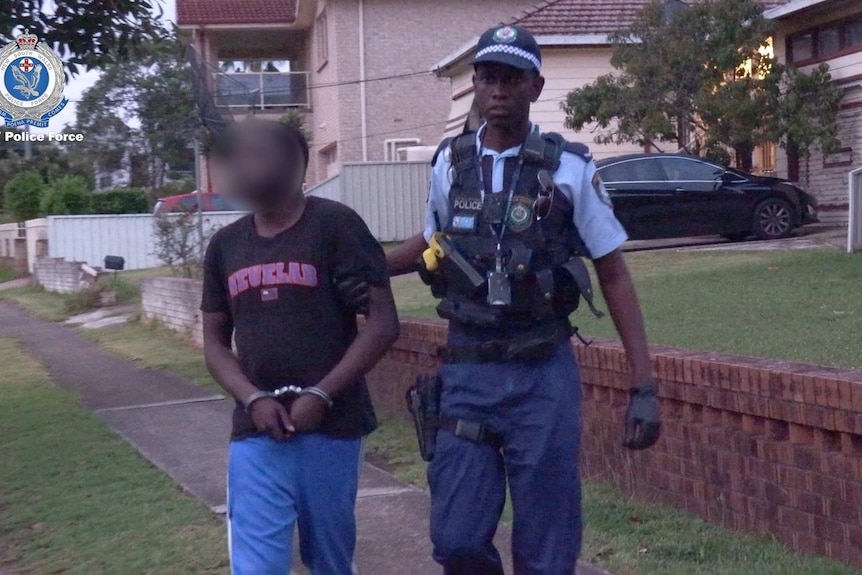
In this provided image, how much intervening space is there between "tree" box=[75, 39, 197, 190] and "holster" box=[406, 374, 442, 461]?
769cm

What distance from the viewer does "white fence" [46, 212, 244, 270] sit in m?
26.0

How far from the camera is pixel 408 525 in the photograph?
5777 mm

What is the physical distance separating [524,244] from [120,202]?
91.9 ft

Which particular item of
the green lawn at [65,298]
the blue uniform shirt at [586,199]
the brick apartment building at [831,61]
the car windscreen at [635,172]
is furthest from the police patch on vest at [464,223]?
the brick apartment building at [831,61]

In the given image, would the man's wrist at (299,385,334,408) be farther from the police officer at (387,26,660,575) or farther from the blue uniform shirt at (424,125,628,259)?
the blue uniform shirt at (424,125,628,259)

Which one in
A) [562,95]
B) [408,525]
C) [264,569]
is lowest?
[408,525]

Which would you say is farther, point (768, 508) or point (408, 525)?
point (408, 525)

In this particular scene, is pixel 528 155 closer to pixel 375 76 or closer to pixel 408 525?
pixel 408 525

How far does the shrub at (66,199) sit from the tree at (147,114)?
172cm

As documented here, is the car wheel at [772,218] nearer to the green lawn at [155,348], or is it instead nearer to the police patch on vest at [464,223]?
the green lawn at [155,348]

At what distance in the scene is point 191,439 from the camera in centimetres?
820

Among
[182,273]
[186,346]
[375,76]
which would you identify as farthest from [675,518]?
[375,76]

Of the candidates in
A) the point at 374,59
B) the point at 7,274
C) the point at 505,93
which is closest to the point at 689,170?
the point at 374,59

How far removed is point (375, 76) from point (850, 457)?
75.3 ft
